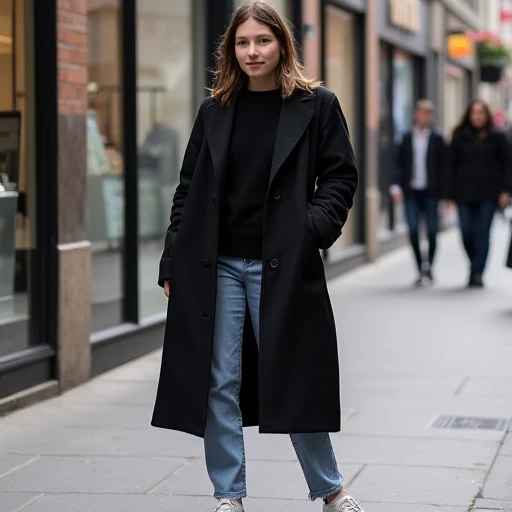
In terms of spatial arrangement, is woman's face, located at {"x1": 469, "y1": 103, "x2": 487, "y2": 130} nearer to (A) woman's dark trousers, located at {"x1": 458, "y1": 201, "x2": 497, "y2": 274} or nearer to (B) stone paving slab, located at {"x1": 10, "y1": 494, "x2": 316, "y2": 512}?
(A) woman's dark trousers, located at {"x1": 458, "y1": 201, "x2": 497, "y2": 274}

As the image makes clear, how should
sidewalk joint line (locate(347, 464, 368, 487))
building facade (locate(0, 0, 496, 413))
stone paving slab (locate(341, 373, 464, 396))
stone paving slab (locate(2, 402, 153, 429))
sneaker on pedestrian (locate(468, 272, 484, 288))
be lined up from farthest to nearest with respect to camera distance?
1. sneaker on pedestrian (locate(468, 272, 484, 288))
2. stone paving slab (locate(341, 373, 464, 396))
3. building facade (locate(0, 0, 496, 413))
4. stone paving slab (locate(2, 402, 153, 429))
5. sidewalk joint line (locate(347, 464, 368, 487))

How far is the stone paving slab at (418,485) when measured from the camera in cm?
534

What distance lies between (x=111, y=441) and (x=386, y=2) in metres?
12.4

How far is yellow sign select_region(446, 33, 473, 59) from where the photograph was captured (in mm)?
23359

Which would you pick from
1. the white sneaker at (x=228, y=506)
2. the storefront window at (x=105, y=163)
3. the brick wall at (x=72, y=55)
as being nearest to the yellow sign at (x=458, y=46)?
the storefront window at (x=105, y=163)

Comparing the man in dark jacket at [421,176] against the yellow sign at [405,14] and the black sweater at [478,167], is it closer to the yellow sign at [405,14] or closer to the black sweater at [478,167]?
the black sweater at [478,167]

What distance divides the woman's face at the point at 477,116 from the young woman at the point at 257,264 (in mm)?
9559

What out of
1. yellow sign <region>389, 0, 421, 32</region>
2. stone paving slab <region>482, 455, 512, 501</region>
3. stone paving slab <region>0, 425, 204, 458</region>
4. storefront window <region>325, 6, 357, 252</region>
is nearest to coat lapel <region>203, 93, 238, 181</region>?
stone paving slab <region>482, 455, 512, 501</region>

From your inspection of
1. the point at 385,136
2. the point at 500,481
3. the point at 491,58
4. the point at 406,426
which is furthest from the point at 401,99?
the point at 500,481

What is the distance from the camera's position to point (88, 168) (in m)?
8.72

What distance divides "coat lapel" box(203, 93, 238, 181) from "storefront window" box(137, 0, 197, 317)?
4954mm

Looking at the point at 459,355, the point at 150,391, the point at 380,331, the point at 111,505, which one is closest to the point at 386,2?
the point at 380,331

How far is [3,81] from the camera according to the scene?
294 inches

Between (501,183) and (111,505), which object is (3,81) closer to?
(111,505)
